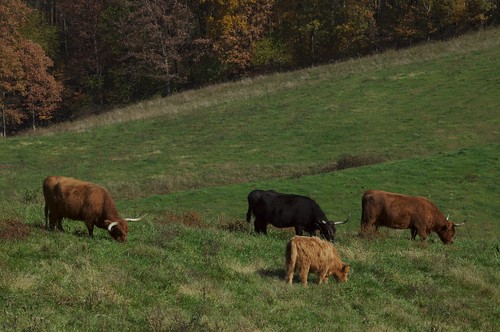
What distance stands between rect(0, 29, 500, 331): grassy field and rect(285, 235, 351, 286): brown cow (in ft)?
1.22

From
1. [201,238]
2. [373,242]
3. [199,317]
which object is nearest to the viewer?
[199,317]

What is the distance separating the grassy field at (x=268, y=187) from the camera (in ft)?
38.4

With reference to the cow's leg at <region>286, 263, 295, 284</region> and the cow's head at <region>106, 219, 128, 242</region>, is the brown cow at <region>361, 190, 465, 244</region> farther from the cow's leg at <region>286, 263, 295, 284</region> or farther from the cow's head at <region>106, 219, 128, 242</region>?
the cow's head at <region>106, 219, 128, 242</region>

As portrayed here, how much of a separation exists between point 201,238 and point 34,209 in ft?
21.5

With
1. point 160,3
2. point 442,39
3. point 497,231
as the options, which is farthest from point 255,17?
point 497,231

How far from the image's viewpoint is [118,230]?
53.1ft

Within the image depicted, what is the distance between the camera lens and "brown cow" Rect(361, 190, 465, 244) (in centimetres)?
2119

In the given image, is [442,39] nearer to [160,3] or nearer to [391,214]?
[160,3]

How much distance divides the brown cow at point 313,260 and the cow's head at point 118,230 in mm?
4419

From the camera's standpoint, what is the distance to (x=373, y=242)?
19.5m

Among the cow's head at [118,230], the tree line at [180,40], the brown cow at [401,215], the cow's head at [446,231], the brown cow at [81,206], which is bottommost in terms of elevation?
the cow's head at [446,231]

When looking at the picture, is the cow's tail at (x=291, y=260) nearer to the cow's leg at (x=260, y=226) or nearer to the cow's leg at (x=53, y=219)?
the cow's leg at (x=260, y=226)

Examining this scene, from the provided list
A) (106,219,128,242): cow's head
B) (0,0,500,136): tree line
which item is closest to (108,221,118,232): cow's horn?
(106,219,128,242): cow's head

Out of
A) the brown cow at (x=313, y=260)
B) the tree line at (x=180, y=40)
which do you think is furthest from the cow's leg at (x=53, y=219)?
the tree line at (x=180, y=40)
